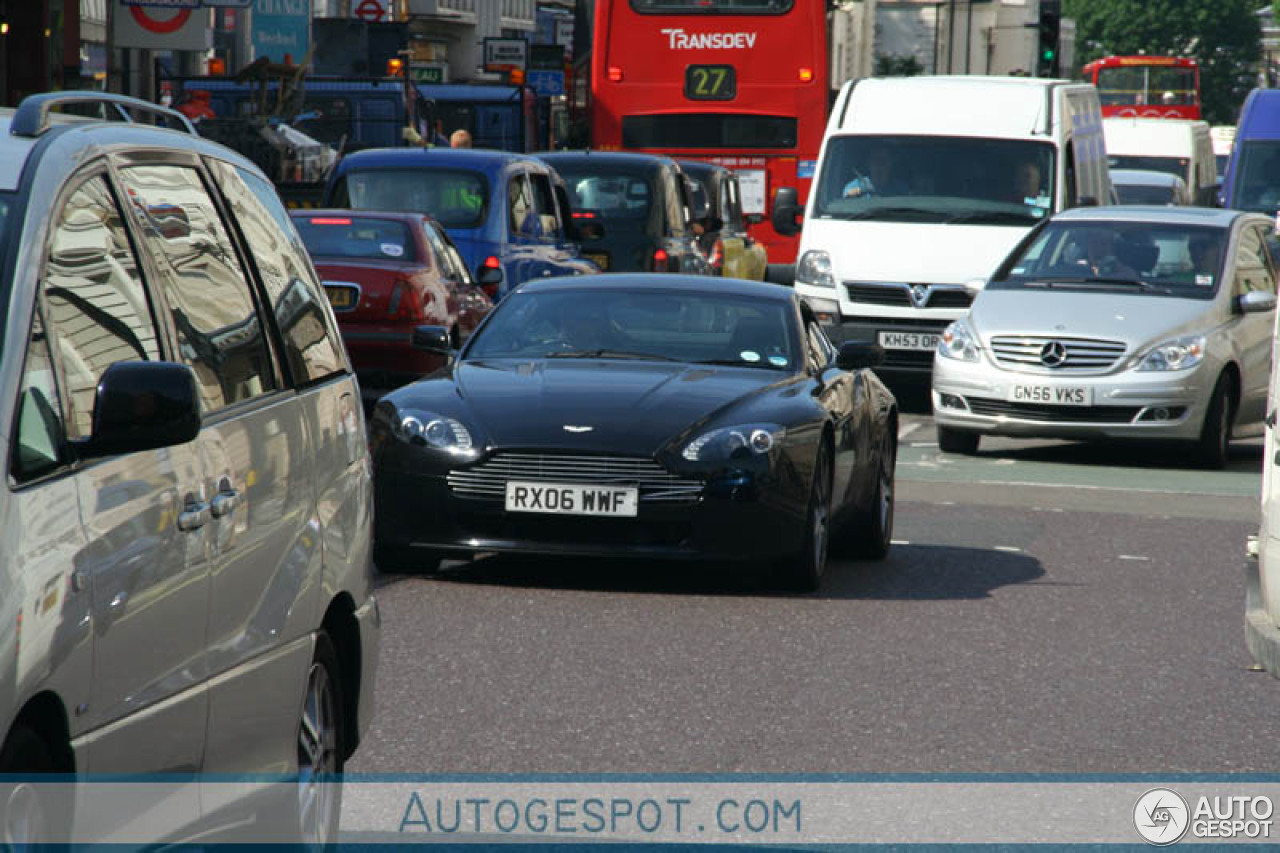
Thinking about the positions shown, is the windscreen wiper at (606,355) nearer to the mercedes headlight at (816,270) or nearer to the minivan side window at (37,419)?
the minivan side window at (37,419)

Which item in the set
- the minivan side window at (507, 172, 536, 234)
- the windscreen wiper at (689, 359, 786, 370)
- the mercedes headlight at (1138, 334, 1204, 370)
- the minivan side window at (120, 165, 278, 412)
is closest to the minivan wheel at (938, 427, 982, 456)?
the mercedes headlight at (1138, 334, 1204, 370)

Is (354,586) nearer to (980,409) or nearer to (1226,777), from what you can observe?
(1226,777)

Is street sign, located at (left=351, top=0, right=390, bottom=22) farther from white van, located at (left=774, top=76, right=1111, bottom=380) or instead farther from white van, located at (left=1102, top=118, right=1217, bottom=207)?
white van, located at (left=774, top=76, right=1111, bottom=380)

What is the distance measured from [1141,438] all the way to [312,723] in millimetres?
12263

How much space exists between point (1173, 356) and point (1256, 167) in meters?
14.5

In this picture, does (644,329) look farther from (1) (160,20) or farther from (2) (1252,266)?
(1) (160,20)

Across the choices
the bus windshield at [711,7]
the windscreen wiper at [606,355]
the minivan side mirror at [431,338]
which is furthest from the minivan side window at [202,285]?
the bus windshield at [711,7]

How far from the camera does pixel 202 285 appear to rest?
4836mm

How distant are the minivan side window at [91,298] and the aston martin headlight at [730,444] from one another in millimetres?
5662

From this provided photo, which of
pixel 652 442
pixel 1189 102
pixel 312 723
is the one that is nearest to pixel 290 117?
pixel 652 442

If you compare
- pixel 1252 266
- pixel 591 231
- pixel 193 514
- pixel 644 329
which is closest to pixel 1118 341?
pixel 1252 266

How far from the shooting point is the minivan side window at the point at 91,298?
13.3 feet

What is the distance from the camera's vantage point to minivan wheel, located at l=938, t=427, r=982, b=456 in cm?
1775

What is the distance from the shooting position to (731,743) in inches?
281
